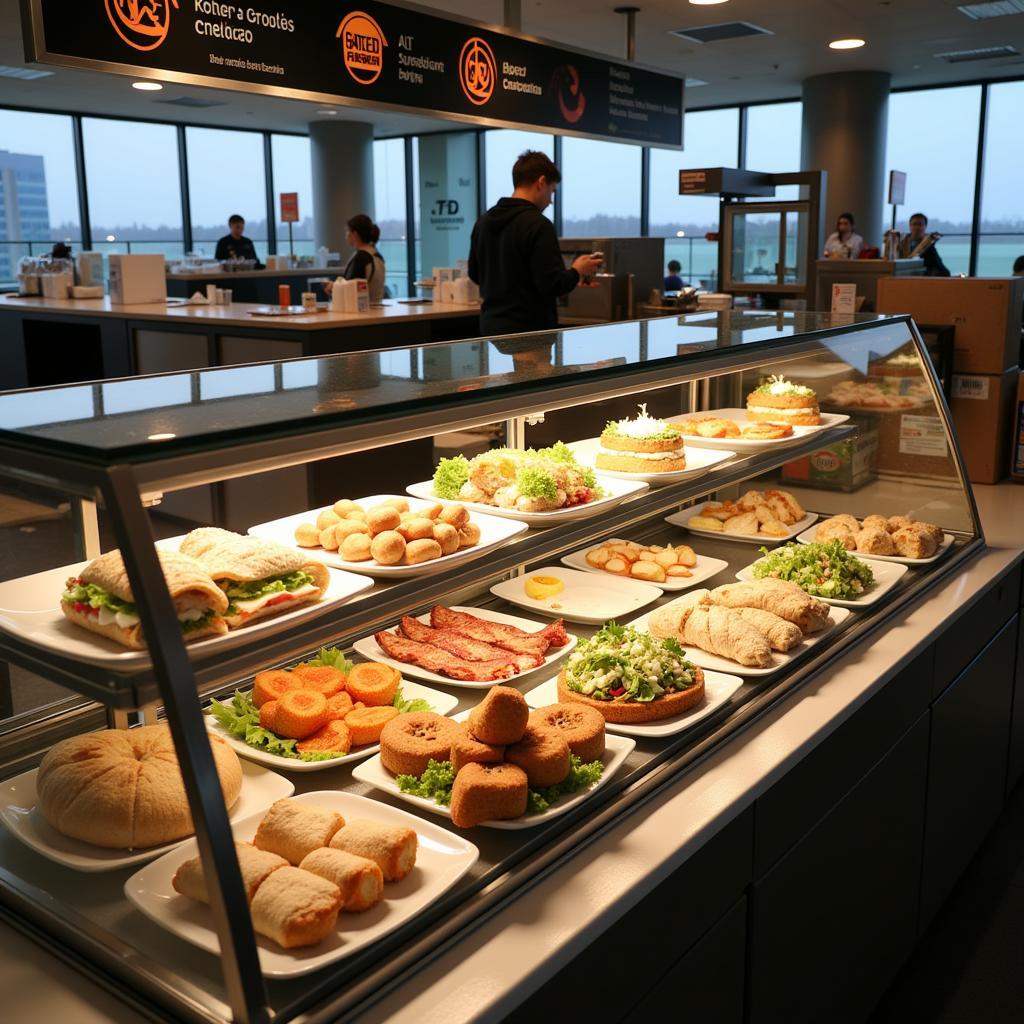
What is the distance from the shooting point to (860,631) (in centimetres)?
231

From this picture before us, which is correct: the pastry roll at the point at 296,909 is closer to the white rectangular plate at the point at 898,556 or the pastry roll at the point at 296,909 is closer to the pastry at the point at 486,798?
the pastry at the point at 486,798

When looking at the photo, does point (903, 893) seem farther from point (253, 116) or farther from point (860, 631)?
point (253, 116)

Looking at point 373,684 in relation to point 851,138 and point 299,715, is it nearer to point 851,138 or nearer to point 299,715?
point 299,715

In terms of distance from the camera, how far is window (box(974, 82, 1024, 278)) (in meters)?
12.2

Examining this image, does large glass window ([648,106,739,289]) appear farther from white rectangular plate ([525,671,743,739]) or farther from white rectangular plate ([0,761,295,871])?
white rectangular plate ([0,761,295,871])

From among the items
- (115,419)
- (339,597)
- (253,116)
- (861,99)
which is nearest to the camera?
(115,419)

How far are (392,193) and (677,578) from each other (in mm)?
16249

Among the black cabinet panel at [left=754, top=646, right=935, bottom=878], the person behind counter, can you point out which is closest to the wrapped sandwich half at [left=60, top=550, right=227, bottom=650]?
the black cabinet panel at [left=754, top=646, right=935, bottom=878]

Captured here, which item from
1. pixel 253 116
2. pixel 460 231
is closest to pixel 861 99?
pixel 460 231

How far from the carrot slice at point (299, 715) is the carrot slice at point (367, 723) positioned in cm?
5

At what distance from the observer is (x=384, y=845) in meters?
1.32

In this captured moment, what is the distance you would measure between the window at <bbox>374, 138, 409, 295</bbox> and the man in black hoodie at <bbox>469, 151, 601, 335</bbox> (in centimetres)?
1280

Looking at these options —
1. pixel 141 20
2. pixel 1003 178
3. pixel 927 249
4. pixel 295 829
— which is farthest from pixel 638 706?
pixel 1003 178

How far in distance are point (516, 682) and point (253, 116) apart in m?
14.8
